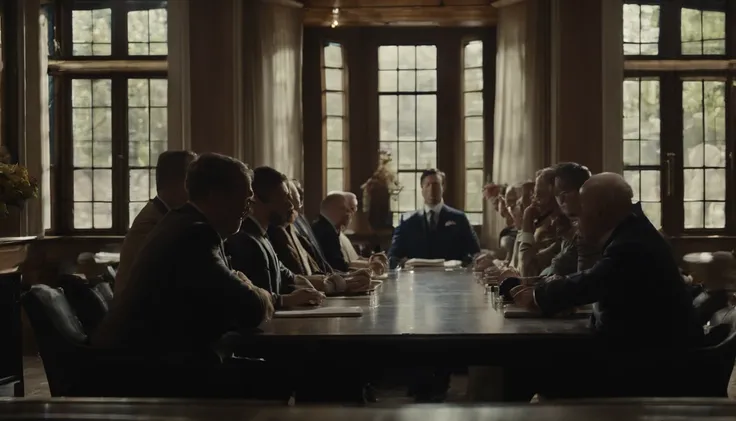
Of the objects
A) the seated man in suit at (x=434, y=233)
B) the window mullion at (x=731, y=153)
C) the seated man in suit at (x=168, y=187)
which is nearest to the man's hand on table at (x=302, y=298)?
the seated man in suit at (x=168, y=187)

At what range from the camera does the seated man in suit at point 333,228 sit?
7129 mm

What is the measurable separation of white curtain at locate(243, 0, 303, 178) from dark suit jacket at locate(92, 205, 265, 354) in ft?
19.6

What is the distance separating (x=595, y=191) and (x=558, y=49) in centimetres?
580

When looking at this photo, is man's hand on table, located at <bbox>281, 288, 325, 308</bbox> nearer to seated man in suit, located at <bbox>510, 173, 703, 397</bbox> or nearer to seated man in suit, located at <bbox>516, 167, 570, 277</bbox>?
seated man in suit, located at <bbox>510, 173, 703, 397</bbox>

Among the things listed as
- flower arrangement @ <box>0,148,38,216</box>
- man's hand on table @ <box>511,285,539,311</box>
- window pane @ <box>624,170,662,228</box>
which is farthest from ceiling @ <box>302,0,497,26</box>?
man's hand on table @ <box>511,285,539,311</box>

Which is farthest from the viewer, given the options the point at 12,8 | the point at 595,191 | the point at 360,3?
the point at 360,3

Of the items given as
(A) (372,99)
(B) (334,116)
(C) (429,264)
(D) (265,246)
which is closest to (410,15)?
(A) (372,99)

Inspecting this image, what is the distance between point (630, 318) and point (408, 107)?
7.53 metres

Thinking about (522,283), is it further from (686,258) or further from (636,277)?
(686,258)

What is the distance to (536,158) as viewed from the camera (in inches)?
366

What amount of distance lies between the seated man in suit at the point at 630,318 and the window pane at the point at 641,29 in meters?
6.80

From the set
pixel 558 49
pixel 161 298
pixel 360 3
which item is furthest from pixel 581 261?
pixel 360 3

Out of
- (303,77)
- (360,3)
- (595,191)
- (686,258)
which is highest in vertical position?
(360,3)

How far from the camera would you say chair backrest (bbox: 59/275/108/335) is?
3850 mm
